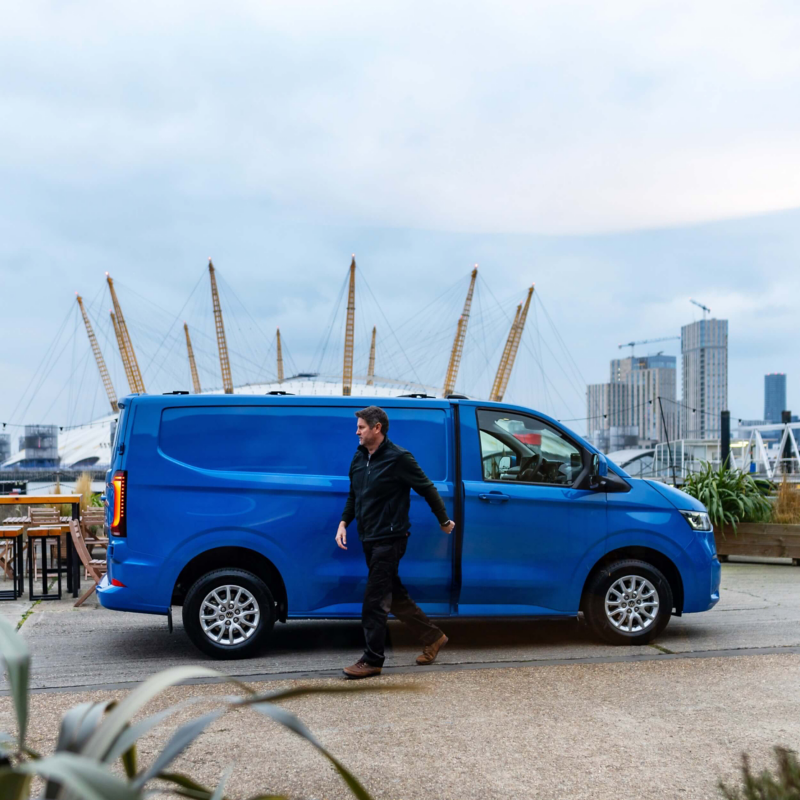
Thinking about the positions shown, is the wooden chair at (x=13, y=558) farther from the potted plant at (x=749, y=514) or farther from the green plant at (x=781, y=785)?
the potted plant at (x=749, y=514)

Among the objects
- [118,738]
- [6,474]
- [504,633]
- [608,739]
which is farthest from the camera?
[6,474]

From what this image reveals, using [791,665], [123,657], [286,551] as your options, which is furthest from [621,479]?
[123,657]

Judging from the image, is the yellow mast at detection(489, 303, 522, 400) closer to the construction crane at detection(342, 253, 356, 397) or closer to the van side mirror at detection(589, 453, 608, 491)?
the construction crane at detection(342, 253, 356, 397)

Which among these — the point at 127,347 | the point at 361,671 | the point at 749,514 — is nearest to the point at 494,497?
the point at 361,671

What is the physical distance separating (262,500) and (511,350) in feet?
382

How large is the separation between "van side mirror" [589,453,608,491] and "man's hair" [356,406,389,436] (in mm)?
1902

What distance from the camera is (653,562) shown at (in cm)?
745

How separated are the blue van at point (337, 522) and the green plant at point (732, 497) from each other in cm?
653

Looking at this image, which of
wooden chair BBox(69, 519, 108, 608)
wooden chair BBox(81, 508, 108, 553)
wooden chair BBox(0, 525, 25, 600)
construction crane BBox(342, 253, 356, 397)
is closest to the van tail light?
wooden chair BBox(69, 519, 108, 608)

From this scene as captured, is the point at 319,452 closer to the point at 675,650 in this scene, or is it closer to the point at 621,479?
the point at 621,479

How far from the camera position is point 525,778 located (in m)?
4.02

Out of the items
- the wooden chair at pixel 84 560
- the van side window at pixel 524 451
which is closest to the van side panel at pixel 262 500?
the van side window at pixel 524 451

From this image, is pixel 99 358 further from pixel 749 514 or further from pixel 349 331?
pixel 749 514

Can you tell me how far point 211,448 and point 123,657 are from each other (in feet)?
5.90
